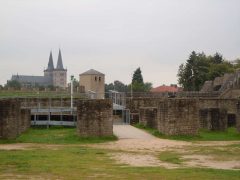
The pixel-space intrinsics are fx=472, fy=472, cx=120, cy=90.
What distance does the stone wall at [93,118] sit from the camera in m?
24.3

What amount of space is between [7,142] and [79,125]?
12.2 ft

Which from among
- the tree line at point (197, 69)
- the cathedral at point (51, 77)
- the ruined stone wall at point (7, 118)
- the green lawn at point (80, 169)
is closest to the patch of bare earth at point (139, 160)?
the green lawn at point (80, 169)

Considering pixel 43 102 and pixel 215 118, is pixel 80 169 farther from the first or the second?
pixel 43 102

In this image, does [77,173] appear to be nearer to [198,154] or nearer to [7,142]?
[198,154]

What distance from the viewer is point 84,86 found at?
5653 centimetres

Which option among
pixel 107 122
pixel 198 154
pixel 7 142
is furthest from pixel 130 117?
pixel 198 154

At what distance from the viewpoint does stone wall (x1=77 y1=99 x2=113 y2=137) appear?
24.3 m

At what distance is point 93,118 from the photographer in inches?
959

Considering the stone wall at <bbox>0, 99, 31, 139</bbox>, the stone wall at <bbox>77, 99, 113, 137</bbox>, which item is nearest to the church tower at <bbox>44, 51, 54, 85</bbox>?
the stone wall at <bbox>0, 99, 31, 139</bbox>

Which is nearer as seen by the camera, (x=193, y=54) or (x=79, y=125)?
(x=79, y=125)

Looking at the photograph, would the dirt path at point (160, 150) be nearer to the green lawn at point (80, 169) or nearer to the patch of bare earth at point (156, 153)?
the patch of bare earth at point (156, 153)

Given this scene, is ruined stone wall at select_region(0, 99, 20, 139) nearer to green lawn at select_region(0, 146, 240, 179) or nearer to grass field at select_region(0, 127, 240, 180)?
grass field at select_region(0, 127, 240, 180)

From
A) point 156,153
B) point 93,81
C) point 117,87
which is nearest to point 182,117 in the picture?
point 156,153

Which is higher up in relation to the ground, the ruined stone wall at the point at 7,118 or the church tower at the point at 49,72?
the church tower at the point at 49,72
